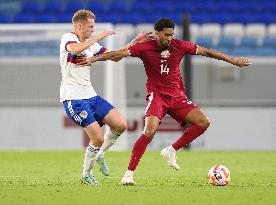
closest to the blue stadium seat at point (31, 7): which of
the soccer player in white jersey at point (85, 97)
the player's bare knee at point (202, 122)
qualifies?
the soccer player in white jersey at point (85, 97)

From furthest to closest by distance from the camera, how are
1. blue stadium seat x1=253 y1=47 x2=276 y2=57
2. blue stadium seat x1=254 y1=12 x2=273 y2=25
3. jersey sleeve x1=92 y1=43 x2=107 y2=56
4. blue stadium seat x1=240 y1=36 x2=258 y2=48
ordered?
blue stadium seat x1=254 y1=12 x2=273 y2=25
blue stadium seat x1=240 y1=36 x2=258 y2=48
blue stadium seat x1=253 y1=47 x2=276 y2=57
jersey sleeve x1=92 y1=43 x2=107 y2=56

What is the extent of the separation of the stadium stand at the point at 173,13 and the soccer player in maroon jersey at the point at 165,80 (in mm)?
10723

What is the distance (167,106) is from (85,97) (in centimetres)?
96

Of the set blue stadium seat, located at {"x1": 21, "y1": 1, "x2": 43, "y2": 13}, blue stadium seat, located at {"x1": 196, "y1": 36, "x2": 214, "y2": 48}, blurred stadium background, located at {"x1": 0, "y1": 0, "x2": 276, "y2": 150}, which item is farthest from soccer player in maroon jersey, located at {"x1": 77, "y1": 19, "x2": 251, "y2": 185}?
blue stadium seat, located at {"x1": 21, "y1": 1, "x2": 43, "y2": 13}

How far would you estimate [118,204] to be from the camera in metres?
6.76

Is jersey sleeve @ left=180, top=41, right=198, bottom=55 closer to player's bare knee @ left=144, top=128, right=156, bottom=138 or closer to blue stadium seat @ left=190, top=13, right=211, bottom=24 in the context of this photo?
player's bare knee @ left=144, top=128, right=156, bottom=138

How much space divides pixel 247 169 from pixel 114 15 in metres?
10.5

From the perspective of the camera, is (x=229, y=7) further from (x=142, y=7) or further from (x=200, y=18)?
(x=142, y=7)

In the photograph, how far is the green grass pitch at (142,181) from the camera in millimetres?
7180

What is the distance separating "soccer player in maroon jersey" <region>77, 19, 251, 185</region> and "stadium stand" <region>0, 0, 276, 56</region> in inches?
422

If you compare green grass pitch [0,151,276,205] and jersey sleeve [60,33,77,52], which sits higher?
jersey sleeve [60,33,77,52]

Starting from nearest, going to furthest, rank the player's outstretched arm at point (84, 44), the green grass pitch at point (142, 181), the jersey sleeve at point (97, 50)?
the green grass pitch at point (142, 181) → the player's outstretched arm at point (84, 44) → the jersey sleeve at point (97, 50)

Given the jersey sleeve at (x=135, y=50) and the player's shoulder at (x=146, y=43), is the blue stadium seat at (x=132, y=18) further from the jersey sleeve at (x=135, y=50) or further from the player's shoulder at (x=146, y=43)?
the jersey sleeve at (x=135, y=50)

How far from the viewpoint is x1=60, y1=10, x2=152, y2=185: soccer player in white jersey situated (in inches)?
351
